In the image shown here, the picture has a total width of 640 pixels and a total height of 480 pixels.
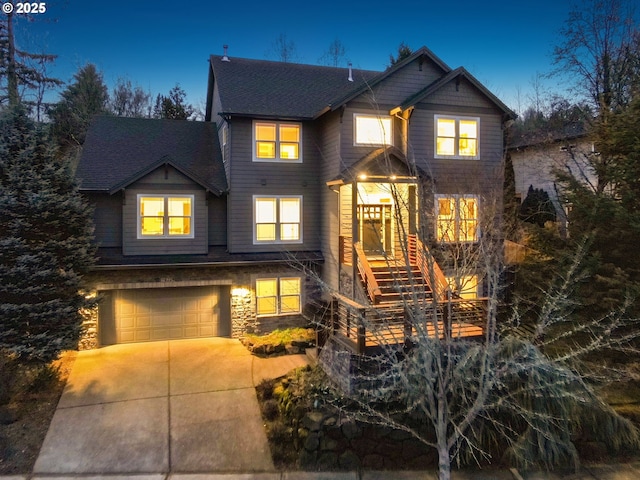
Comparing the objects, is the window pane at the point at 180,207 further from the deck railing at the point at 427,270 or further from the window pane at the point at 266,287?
the deck railing at the point at 427,270

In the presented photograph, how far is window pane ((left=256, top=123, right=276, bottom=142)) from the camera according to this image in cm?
1419

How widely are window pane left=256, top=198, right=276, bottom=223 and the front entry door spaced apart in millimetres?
3163

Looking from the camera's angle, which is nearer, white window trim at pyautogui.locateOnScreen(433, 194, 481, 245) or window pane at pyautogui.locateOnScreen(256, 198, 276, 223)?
white window trim at pyautogui.locateOnScreen(433, 194, 481, 245)

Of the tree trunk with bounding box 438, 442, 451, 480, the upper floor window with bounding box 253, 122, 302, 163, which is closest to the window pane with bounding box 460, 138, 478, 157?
the upper floor window with bounding box 253, 122, 302, 163

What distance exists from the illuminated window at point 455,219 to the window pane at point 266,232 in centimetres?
561

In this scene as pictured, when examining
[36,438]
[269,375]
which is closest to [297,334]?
[269,375]

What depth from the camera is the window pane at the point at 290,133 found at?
14469 millimetres

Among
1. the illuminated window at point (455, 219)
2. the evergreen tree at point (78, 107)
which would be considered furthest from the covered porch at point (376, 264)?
the evergreen tree at point (78, 107)

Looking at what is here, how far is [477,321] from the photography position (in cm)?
1027

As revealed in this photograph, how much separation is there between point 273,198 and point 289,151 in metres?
1.83

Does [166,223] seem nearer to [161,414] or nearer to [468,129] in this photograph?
[161,414]

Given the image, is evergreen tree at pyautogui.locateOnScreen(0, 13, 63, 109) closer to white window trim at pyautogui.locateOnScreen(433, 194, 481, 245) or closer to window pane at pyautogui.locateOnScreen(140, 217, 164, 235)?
window pane at pyautogui.locateOnScreen(140, 217, 164, 235)

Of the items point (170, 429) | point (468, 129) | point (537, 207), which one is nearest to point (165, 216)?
point (170, 429)

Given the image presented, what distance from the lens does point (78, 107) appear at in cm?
2575
